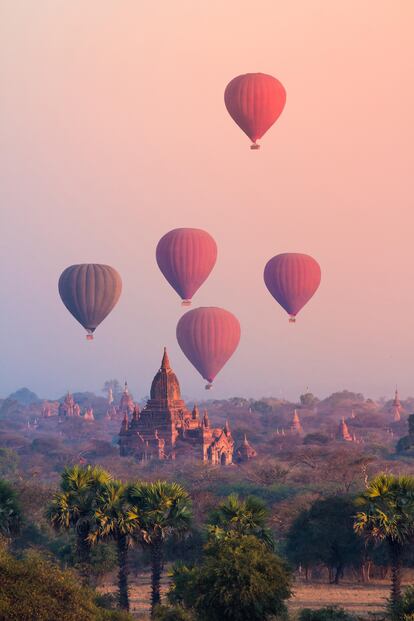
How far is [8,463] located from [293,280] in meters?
68.5

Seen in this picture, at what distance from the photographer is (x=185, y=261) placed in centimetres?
14738

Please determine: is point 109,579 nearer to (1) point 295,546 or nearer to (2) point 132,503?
(1) point 295,546

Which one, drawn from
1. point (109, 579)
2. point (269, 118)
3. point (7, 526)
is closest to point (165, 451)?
point (269, 118)

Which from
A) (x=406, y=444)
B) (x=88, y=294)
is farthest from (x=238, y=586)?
(x=406, y=444)

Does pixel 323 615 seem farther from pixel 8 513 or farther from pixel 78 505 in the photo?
pixel 8 513

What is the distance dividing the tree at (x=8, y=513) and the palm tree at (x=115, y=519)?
4614 millimetres

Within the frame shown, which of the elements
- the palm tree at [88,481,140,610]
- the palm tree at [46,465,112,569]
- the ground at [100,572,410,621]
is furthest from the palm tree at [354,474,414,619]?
the palm tree at [46,465,112,569]

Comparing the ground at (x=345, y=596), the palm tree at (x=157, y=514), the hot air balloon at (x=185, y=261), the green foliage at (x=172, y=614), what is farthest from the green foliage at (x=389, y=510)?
the hot air balloon at (x=185, y=261)

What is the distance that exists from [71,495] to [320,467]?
273ft

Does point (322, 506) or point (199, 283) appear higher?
point (199, 283)

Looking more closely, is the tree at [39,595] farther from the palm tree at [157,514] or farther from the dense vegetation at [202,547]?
the palm tree at [157,514]

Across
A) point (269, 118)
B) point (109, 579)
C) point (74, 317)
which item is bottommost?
point (109, 579)

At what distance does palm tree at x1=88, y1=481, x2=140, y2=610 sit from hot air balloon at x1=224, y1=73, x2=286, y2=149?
7776cm

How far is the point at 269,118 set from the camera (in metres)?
124
